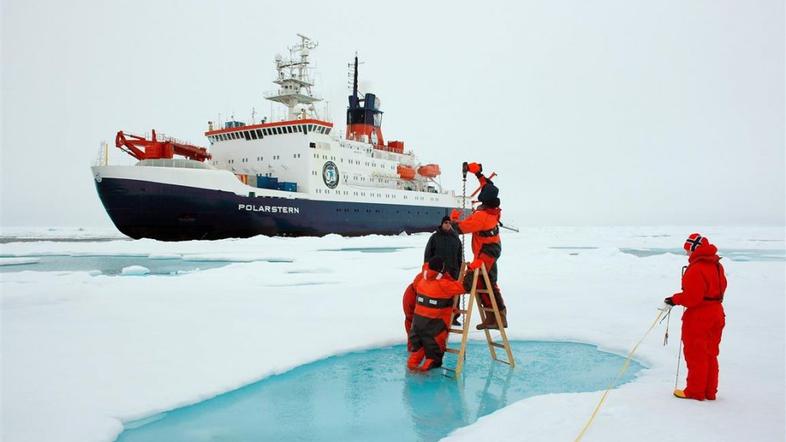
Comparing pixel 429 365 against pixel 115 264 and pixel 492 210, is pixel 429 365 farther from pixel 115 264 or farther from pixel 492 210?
pixel 115 264

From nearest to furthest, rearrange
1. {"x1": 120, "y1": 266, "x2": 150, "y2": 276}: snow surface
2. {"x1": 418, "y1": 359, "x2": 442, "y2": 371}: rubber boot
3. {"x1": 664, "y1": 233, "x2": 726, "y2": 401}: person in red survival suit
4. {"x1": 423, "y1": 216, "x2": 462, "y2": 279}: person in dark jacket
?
{"x1": 664, "y1": 233, "x2": 726, "y2": 401}: person in red survival suit < {"x1": 418, "y1": 359, "x2": 442, "y2": 371}: rubber boot < {"x1": 423, "y1": 216, "x2": 462, "y2": 279}: person in dark jacket < {"x1": 120, "y1": 266, "x2": 150, "y2": 276}: snow surface

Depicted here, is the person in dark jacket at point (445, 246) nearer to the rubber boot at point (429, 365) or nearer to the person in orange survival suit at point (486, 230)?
the person in orange survival suit at point (486, 230)

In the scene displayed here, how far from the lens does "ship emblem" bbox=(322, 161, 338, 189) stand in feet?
81.9

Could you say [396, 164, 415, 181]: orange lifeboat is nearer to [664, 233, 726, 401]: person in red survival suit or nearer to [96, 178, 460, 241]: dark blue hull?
[96, 178, 460, 241]: dark blue hull

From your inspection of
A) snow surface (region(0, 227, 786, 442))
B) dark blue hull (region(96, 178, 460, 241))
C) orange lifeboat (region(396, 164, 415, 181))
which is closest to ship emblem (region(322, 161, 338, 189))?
dark blue hull (region(96, 178, 460, 241))

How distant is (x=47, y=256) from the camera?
53.0ft

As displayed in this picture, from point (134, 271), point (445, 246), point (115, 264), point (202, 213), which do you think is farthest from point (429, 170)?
point (445, 246)

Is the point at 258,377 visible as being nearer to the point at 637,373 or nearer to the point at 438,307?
the point at 438,307

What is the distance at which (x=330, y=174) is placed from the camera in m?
25.3

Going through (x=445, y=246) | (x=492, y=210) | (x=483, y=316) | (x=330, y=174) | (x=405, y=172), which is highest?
(x=405, y=172)

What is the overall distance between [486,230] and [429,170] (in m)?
30.4

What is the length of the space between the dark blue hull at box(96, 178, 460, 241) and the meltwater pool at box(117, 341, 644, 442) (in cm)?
1751

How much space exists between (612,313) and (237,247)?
1505 centimetres

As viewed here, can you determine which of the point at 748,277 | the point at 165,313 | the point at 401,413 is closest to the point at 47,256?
the point at 165,313
